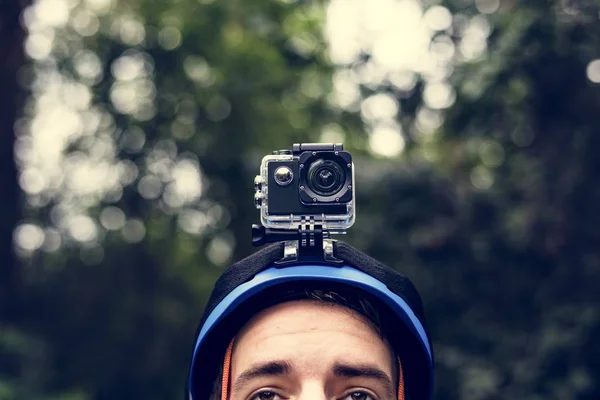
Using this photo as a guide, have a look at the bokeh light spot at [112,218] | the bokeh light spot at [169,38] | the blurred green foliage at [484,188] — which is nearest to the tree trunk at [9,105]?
the blurred green foliage at [484,188]

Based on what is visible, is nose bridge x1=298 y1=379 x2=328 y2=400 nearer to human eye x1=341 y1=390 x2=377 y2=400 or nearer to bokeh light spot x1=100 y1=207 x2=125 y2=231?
human eye x1=341 y1=390 x2=377 y2=400

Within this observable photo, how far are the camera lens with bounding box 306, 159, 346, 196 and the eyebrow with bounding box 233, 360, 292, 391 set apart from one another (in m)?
0.40

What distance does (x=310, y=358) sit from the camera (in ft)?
6.00

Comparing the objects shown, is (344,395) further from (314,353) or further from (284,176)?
(284,176)

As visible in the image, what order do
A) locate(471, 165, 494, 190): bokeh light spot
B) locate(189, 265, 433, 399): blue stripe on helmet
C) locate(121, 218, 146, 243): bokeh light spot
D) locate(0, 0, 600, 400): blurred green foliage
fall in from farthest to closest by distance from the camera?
locate(121, 218, 146, 243): bokeh light spot → locate(471, 165, 494, 190): bokeh light spot → locate(0, 0, 600, 400): blurred green foliage → locate(189, 265, 433, 399): blue stripe on helmet

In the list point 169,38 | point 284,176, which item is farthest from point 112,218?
point 284,176

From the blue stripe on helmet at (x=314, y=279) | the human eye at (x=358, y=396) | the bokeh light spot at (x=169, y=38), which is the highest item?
the bokeh light spot at (x=169, y=38)

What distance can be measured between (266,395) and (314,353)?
0.46 ft

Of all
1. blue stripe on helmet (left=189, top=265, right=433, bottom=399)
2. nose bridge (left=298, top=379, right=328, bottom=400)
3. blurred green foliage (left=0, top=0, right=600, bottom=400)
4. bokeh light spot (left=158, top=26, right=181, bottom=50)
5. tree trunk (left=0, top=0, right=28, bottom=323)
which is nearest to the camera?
nose bridge (left=298, top=379, right=328, bottom=400)

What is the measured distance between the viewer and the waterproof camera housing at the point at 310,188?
197 centimetres

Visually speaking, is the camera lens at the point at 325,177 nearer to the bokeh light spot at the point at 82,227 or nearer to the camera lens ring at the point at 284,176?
the camera lens ring at the point at 284,176

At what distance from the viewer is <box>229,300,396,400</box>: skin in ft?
6.00

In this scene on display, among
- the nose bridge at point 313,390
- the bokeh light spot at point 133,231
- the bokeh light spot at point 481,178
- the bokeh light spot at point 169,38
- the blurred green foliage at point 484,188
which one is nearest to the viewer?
the nose bridge at point 313,390

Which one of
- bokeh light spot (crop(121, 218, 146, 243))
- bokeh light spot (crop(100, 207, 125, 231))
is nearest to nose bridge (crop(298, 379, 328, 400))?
Answer: bokeh light spot (crop(100, 207, 125, 231))
